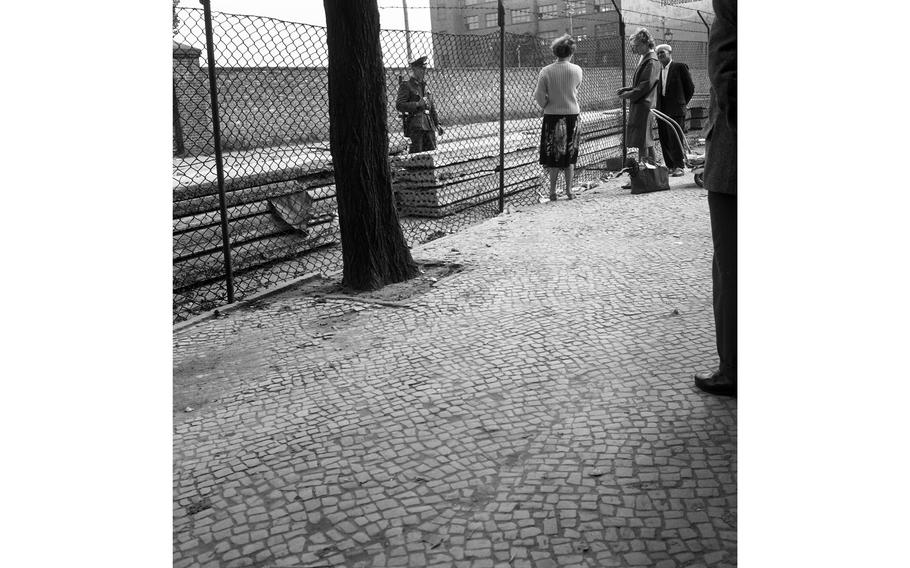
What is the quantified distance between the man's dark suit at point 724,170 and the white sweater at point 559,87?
656 cm

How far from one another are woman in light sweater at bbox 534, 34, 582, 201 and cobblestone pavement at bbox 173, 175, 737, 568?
13.8 ft

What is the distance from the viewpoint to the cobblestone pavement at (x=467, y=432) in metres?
2.72

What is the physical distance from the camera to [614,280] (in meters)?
6.11

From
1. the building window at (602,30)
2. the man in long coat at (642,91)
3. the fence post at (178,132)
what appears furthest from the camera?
the building window at (602,30)

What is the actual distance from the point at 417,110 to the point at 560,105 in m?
2.58

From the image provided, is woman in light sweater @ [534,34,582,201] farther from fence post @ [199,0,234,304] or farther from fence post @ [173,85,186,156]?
fence post @ [199,0,234,304]

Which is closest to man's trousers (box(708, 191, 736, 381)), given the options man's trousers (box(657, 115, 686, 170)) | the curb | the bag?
the curb

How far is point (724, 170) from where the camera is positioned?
3418 millimetres

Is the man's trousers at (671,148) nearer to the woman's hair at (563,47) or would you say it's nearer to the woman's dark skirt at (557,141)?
the woman's dark skirt at (557,141)

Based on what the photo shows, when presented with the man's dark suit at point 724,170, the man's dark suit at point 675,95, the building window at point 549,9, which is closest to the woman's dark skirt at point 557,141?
the man's dark suit at point 675,95

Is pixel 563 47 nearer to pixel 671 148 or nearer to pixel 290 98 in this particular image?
pixel 671 148

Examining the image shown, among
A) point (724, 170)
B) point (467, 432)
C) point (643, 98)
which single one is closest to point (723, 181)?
point (724, 170)
